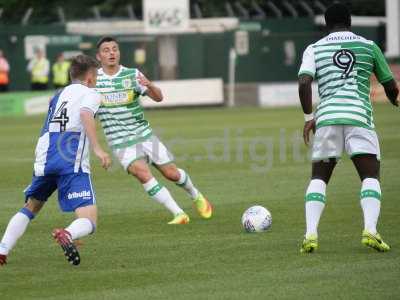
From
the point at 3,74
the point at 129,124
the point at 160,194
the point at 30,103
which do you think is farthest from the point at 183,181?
the point at 3,74

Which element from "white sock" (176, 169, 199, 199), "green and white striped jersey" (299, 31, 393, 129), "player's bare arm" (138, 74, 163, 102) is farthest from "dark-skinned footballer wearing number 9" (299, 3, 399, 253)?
"white sock" (176, 169, 199, 199)

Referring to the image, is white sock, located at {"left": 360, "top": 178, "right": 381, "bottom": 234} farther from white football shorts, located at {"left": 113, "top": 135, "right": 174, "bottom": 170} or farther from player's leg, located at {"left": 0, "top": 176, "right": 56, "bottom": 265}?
white football shorts, located at {"left": 113, "top": 135, "right": 174, "bottom": 170}

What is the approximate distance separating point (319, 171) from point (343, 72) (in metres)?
0.87

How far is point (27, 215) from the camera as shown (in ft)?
32.1

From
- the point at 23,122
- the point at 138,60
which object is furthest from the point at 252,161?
the point at 138,60

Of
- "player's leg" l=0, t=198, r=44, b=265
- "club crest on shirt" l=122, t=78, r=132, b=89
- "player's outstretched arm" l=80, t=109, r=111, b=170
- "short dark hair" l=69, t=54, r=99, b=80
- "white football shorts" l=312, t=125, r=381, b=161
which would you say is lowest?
"player's leg" l=0, t=198, r=44, b=265

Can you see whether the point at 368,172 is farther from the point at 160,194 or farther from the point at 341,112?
the point at 160,194

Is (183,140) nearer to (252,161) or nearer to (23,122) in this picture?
(252,161)

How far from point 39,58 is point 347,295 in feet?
105

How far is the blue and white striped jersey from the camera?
31.7ft

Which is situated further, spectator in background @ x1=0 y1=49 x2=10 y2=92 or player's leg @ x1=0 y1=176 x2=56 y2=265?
spectator in background @ x1=0 y1=49 x2=10 y2=92

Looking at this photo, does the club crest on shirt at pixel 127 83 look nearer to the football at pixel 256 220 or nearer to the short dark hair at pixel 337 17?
the football at pixel 256 220

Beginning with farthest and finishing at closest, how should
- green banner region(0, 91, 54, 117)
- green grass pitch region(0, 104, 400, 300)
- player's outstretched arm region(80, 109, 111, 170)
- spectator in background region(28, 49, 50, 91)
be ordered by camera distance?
spectator in background region(28, 49, 50, 91) < green banner region(0, 91, 54, 117) < player's outstretched arm region(80, 109, 111, 170) < green grass pitch region(0, 104, 400, 300)

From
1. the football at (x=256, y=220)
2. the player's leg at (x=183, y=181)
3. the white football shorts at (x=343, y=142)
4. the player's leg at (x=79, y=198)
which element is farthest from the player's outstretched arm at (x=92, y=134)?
the player's leg at (x=183, y=181)
